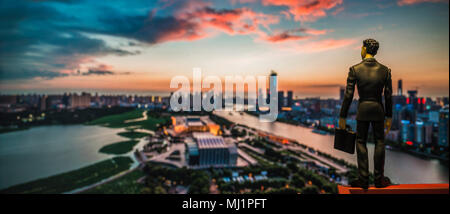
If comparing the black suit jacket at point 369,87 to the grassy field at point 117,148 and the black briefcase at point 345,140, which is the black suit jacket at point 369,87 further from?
the grassy field at point 117,148

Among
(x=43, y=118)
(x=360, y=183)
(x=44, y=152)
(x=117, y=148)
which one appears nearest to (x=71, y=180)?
(x=117, y=148)

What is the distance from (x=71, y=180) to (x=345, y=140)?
9920 millimetres

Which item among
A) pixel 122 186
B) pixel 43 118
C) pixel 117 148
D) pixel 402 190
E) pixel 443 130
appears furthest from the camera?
pixel 43 118

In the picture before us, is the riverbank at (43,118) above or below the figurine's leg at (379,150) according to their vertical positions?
below

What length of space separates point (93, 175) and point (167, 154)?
365 cm

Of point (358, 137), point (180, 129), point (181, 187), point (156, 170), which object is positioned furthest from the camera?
point (180, 129)

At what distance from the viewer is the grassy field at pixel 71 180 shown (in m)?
7.65

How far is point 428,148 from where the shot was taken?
12.1 metres

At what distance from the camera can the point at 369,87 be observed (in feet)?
3.93

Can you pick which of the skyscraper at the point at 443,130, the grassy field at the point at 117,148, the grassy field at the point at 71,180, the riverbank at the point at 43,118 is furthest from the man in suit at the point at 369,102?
the riverbank at the point at 43,118

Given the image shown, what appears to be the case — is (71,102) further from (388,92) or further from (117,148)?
(388,92)
